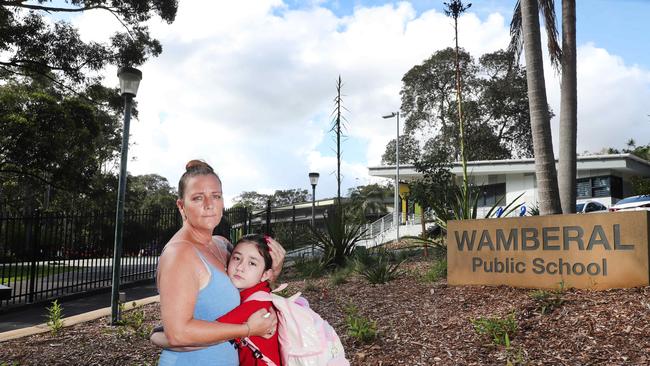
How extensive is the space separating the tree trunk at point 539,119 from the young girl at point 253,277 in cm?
846

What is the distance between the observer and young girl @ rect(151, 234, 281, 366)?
1.50 meters

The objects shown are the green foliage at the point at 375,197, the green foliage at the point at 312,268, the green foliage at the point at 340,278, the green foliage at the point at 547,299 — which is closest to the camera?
the green foliage at the point at 547,299

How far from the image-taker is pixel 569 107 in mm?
11203

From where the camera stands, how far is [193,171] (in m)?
1.56

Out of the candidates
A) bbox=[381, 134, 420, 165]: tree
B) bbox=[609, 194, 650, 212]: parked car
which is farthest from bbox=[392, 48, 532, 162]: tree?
bbox=[609, 194, 650, 212]: parked car

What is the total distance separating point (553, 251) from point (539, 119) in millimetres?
3744

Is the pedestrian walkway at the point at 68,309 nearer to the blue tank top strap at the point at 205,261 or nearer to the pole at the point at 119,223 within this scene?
the pole at the point at 119,223

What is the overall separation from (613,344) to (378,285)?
357 centimetres

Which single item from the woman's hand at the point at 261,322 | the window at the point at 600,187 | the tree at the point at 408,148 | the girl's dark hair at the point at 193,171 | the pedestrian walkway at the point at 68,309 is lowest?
the pedestrian walkway at the point at 68,309

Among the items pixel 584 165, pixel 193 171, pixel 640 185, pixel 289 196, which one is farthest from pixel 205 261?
pixel 289 196

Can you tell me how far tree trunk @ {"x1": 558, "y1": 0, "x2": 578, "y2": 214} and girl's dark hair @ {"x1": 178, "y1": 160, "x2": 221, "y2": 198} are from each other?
10457 millimetres

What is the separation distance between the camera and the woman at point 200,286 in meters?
1.39

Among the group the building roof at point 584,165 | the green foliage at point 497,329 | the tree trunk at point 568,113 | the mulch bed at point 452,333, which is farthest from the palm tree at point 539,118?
the building roof at point 584,165

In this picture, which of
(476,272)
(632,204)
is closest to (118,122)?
(632,204)
